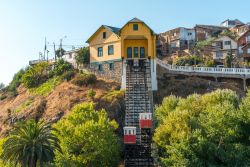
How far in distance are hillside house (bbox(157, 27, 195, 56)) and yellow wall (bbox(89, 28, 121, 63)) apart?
114ft

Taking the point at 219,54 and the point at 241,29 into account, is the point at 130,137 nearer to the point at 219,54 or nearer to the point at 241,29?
the point at 219,54

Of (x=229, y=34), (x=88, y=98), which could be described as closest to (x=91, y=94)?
(x=88, y=98)

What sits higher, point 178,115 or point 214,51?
point 214,51

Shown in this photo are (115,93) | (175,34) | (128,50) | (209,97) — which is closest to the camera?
(209,97)

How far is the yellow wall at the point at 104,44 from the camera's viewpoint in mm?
57828

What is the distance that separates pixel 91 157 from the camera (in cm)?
3647

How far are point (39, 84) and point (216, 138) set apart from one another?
36.7 metres

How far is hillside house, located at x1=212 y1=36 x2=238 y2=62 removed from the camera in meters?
87.5

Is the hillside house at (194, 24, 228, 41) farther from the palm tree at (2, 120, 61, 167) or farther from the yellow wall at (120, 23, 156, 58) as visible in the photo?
the palm tree at (2, 120, 61, 167)

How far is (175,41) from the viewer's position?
9700 centimetres

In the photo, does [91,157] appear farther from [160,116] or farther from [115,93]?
[115,93]

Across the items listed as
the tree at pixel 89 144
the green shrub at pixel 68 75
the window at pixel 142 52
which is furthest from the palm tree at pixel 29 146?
the window at pixel 142 52

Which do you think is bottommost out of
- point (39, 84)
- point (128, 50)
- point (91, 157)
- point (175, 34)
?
point (91, 157)

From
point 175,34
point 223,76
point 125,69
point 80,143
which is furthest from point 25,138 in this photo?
point 175,34
